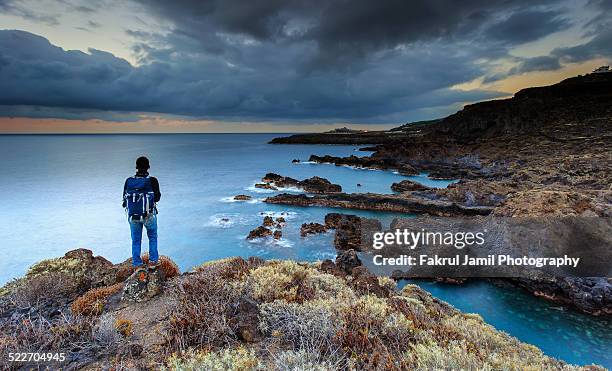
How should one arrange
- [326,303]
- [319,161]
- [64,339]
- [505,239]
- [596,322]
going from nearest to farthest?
[64,339] < [326,303] < [596,322] < [505,239] < [319,161]

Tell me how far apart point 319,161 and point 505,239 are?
73.6 meters

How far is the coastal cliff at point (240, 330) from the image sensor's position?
4723 millimetres

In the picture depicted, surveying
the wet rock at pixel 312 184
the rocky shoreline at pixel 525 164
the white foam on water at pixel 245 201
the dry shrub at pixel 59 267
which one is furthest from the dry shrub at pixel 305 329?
the wet rock at pixel 312 184

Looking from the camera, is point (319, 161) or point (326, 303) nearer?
point (326, 303)

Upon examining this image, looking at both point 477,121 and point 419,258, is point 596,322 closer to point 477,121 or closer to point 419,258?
point 419,258

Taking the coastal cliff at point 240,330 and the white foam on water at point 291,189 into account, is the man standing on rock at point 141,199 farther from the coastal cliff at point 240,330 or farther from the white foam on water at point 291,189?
the white foam on water at point 291,189

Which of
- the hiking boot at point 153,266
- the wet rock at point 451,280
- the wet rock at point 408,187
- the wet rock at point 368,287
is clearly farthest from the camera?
the wet rock at point 408,187

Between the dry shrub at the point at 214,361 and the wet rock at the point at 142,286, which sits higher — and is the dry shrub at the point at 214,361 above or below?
above

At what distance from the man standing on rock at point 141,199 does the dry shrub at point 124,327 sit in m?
2.23

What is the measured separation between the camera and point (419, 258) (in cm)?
2262

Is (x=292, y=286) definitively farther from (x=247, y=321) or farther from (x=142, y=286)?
(x=142, y=286)

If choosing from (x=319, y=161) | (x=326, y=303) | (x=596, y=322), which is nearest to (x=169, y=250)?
(x=326, y=303)

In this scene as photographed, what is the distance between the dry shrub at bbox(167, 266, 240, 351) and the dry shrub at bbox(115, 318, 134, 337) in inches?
29.0

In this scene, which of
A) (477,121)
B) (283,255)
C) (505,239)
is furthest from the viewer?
(477,121)
